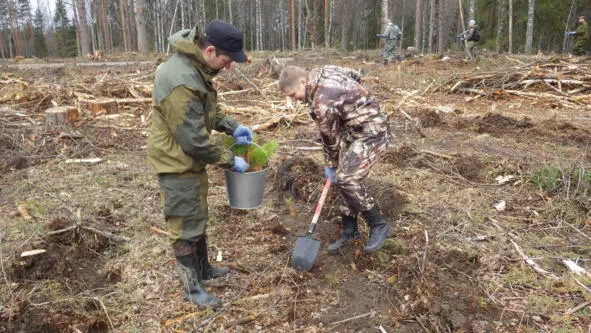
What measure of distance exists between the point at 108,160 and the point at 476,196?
5591mm

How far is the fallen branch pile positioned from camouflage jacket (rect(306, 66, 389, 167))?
8646mm

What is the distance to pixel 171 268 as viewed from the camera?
12.3 feet

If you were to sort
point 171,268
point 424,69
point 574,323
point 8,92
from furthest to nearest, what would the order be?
1. point 424,69
2. point 8,92
3. point 171,268
4. point 574,323

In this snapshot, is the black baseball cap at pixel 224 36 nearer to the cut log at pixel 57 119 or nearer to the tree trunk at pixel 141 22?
the cut log at pixel 57 119

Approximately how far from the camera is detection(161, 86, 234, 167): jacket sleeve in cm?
264

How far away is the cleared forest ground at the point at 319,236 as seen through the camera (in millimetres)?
3074

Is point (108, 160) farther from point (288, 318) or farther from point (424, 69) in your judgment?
point (424, 69)

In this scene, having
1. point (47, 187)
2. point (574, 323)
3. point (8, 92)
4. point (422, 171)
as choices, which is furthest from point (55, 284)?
point (8, 92)

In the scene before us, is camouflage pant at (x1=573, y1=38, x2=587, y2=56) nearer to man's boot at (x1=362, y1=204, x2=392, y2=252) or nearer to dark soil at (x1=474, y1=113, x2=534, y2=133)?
dark soil at (x1=474, y1=113, x2=534, y2=133)

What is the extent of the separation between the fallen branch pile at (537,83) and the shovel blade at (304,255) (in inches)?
359

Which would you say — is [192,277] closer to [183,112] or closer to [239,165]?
[239,165]

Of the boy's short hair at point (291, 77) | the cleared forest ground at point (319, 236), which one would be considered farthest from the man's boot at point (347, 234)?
the boy's short hair at point (291, 77)

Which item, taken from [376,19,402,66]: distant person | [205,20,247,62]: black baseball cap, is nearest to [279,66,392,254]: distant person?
[205,20,247,62]: black baseball cap

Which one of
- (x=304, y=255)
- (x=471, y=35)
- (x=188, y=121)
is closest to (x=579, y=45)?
(x=471, y=35)
